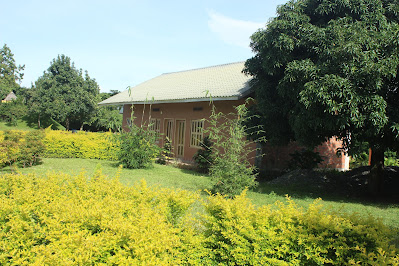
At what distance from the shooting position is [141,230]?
2652 mm

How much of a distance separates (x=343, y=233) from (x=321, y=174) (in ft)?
29.3

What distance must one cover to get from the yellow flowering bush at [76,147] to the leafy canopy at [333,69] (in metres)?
8.59

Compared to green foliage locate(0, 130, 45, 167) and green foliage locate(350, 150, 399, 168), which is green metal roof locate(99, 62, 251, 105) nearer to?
green foliage locate(0, 130, 45, 167)

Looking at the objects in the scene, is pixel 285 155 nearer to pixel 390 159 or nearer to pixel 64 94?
pixel 390 159

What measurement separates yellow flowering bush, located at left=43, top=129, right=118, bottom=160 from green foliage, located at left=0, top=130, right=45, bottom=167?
3.23m

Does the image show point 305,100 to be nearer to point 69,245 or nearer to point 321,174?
point 321,174

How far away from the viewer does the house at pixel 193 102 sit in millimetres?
13477

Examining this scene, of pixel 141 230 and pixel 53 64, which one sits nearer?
pixel 141 230

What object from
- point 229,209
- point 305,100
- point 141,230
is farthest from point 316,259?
point 305,100

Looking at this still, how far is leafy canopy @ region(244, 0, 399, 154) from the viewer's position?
7.01 metres

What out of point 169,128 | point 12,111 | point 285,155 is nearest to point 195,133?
point 169,128

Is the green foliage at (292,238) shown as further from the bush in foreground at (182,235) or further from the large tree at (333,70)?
the large tree at (333,70)

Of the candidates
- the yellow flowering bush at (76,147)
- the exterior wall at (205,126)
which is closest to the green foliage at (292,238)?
the exterior wall at (205,126)

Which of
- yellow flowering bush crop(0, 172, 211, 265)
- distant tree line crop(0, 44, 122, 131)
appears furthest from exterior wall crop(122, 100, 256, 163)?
distant tree line crop(0, 44, 122, 131)
